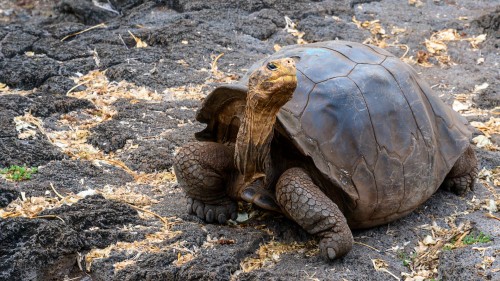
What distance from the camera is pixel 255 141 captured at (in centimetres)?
349

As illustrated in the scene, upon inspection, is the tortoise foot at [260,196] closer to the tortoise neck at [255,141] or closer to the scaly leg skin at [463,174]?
the tortoise neck at [255,141]

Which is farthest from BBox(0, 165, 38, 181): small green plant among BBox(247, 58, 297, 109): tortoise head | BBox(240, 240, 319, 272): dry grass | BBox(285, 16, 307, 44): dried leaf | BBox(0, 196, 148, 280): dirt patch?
BBox(285, 16, 307, 44): dried leaf

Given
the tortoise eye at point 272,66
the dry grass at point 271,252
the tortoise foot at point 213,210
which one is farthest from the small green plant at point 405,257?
the tortoise eye at point 272,66

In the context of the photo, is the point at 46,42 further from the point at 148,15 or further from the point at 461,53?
the point at 461,53

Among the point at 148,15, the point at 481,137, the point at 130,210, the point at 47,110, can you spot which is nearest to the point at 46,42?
the point at 148,15

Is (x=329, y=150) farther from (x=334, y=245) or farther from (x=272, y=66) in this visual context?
(x=272, y=66)

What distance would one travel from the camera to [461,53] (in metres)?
6.71

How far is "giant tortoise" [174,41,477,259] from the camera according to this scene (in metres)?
3.61

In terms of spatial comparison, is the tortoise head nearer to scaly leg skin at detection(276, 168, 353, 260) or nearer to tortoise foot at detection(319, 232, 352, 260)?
scaly leg skin at detection(276, 168, 353, 260)

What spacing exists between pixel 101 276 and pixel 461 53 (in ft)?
13.9

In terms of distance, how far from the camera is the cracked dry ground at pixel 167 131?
3564mm

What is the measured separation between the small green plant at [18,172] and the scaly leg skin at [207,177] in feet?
3.08

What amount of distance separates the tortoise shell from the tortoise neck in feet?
0.58

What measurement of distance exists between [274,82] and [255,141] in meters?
0.38
